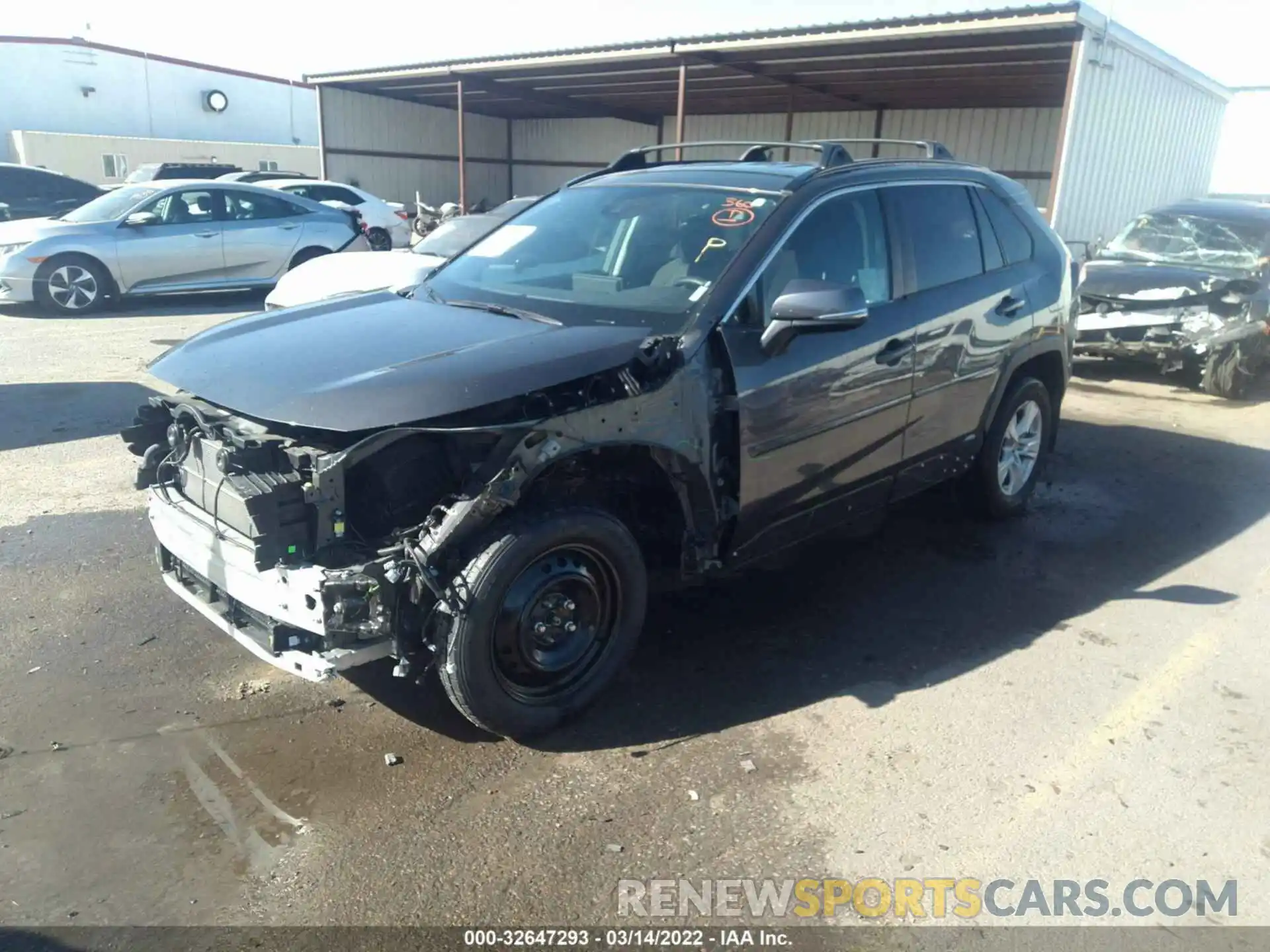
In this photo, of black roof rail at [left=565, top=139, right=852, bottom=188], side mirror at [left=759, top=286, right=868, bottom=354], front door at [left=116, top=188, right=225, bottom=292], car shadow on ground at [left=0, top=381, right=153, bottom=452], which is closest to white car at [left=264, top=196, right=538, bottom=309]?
car shadow on ground at [left=0, top=381, right=153, bottom=452]

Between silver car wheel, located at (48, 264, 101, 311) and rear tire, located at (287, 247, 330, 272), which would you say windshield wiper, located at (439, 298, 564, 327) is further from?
rear tire, located at (287, 247, 330, 272)

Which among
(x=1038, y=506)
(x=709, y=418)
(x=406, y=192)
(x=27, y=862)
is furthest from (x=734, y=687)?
(x=406, y=192)

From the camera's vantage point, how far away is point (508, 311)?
12.9 feet

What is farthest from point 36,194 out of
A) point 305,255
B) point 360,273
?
point 360,273

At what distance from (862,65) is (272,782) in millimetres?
Result: 15137

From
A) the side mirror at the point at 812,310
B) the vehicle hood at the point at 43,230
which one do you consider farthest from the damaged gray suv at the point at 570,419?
the vehicle hood at the point at 43,230

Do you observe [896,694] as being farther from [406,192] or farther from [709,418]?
[406,192]

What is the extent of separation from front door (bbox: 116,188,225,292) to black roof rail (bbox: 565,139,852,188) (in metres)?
8.85

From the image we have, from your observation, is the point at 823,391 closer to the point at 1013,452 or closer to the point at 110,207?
the point at 1013,452

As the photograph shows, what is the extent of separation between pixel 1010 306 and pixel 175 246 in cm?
1068

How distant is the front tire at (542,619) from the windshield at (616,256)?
873 millimetres

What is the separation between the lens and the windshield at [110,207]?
39.5 ft

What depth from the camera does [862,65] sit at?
609 inches

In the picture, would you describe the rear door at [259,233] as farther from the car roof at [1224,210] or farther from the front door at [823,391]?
the car roof at [1224,210]
